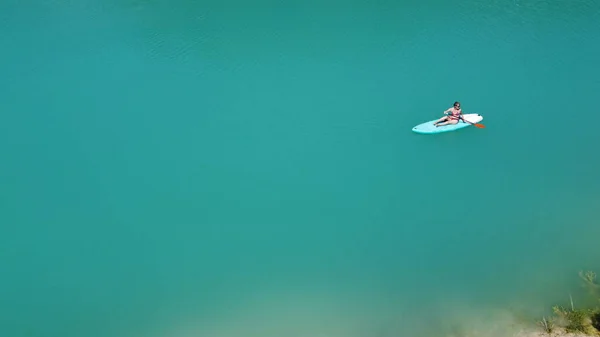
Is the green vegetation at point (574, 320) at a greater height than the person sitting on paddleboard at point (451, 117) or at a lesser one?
lesser

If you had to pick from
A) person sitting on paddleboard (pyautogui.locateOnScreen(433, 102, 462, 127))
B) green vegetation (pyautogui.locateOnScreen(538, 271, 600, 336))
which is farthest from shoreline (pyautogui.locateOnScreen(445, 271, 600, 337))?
person sitting on paddleboard (pyautogui.locateOnScreen(433, 102, 462, 127))

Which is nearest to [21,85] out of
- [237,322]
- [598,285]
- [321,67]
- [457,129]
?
[321,67]

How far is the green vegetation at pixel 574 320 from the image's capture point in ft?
18.0

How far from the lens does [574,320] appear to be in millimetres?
5629

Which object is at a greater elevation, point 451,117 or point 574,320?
point 451,117

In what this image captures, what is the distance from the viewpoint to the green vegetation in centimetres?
550

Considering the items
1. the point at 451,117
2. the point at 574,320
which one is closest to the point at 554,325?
the point at 574,320

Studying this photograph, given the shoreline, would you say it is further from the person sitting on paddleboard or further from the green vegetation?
the person sitting on paddleboard

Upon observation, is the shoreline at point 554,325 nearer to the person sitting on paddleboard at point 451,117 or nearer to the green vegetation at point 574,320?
the green vegetation at point 574,320

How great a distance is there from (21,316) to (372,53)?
26.0 ft

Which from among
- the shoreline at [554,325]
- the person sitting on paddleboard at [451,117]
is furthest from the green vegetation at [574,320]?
the person sitting on paddleboard at [451,117]

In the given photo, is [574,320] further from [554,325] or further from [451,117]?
[451,117]

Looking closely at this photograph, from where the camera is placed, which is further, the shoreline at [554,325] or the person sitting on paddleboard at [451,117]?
the person sitting on paddleboard at [451,117]

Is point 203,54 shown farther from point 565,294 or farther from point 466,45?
point 565,294
